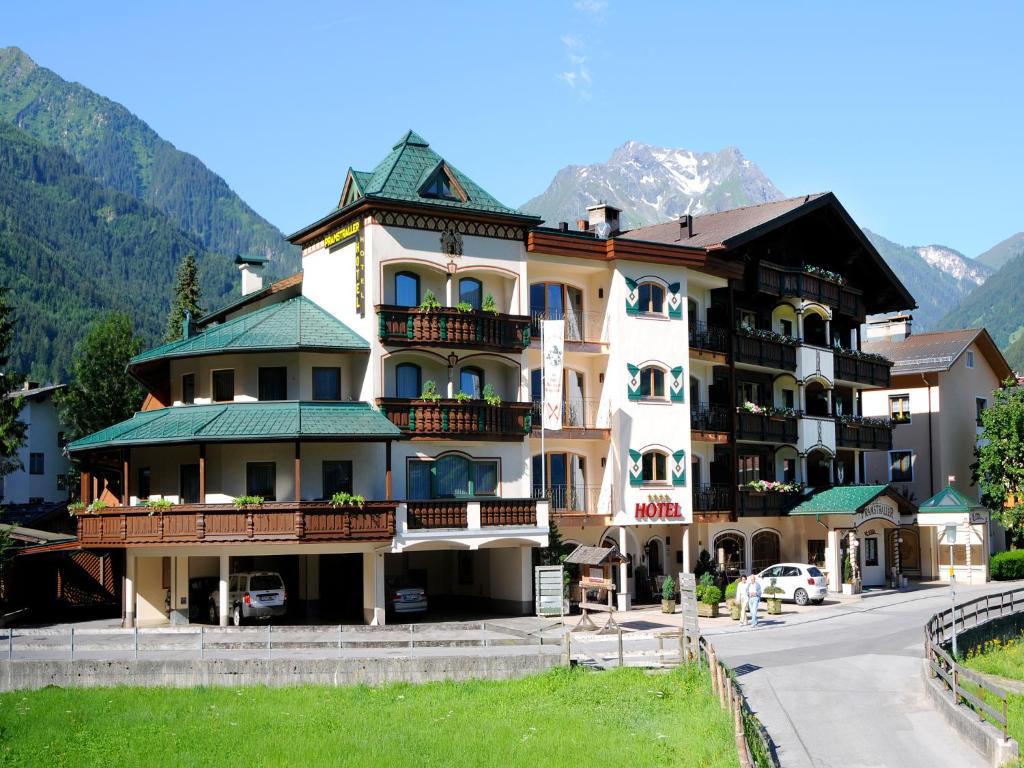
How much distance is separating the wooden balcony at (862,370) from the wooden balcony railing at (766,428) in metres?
5.45

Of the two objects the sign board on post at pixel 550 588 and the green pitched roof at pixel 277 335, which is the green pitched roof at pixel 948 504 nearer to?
the sign board on post at pixel 550 588

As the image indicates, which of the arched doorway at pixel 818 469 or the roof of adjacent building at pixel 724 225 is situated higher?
the roof of adjacent building at pixel 724 225

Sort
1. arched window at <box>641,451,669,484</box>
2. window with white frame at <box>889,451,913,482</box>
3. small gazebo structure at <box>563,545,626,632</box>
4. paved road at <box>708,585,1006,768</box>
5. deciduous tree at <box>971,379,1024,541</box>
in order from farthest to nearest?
1. window with white frame at <box>889,451,913,482</box>
2. deciduous tree at <box>971,379,1024,541</box>
3. arched window at <box>641,451,669,484</box>
4. small gazebo structure at <box>563,545,626,632</box>
5. paved road at <box>708,585,1006,768</box>

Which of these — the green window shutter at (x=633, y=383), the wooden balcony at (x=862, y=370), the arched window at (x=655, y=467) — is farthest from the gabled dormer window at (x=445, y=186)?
the wooden balcony at (x=862, y=370)

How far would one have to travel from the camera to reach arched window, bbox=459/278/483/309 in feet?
144

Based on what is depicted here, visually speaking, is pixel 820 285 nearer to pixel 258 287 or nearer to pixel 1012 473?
pixel 1012 473

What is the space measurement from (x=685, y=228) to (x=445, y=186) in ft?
53.0

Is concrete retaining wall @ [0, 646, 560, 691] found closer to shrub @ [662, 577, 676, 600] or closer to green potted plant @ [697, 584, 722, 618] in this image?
green potted plant @ [697, 584, 722, 618]

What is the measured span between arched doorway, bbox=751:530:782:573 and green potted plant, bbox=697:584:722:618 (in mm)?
10057

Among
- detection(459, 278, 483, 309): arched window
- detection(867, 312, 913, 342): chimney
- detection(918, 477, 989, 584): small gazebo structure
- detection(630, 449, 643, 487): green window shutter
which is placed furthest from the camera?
detection(867, 312, 913, 342): chimney

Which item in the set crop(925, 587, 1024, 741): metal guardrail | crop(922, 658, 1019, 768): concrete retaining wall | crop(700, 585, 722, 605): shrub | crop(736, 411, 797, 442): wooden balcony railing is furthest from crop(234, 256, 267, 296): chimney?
crop(922, 658, 1019, 768): concrete retaining wall

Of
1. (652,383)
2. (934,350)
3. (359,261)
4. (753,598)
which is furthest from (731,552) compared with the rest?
(359,261)

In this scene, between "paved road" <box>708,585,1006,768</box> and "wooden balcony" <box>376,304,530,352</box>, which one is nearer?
"paved road" <box>708,585,1006,768</box>

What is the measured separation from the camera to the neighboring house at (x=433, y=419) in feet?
131
